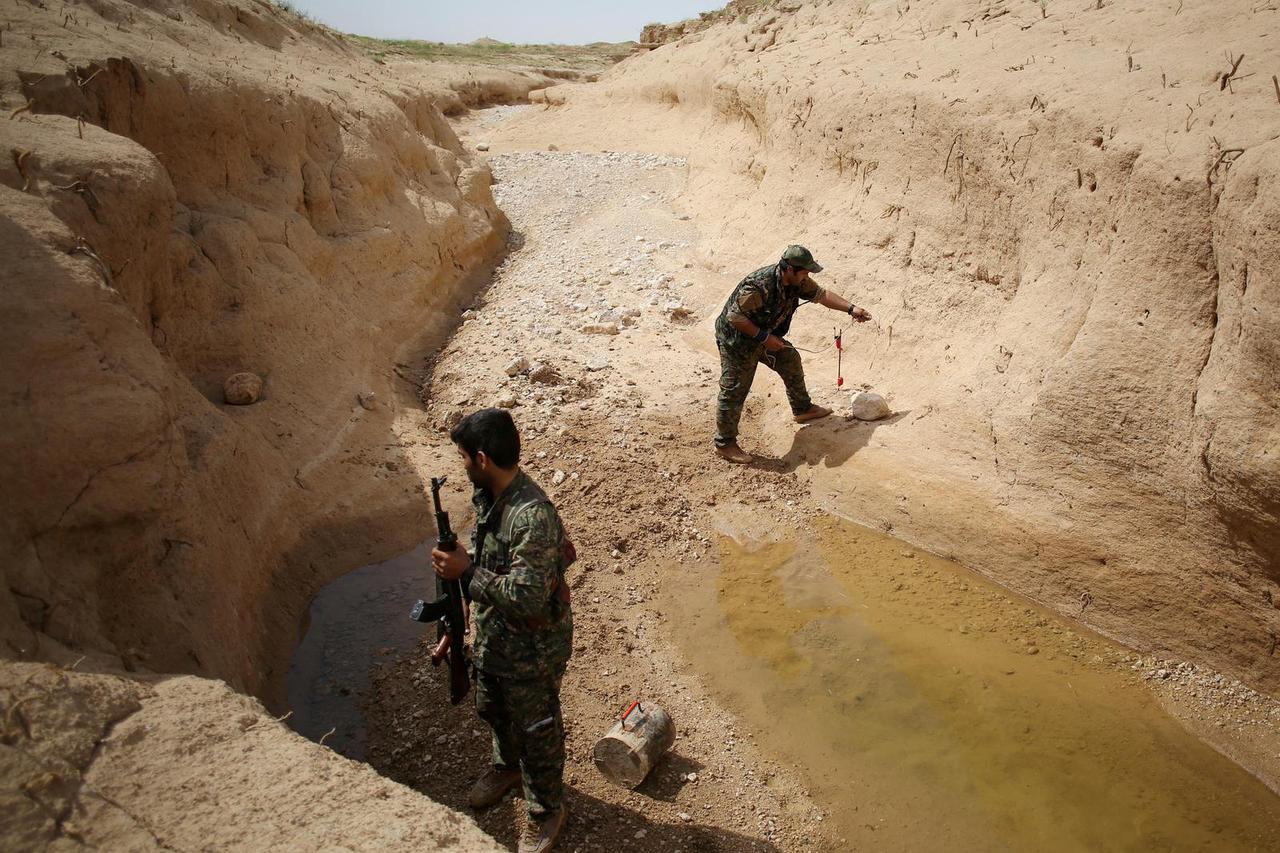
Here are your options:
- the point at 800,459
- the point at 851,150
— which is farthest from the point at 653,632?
the point at 851,150

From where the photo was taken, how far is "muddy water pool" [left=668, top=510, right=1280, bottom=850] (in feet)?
11.9

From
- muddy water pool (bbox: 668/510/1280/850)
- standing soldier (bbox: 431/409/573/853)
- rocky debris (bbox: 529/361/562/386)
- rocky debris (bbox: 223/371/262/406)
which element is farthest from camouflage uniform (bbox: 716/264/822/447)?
rocky debris (bbox: 223/371/262/406)

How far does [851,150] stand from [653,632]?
5022 mm

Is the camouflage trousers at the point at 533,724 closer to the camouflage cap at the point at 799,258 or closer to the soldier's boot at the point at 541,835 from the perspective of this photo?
the soldier's boot at the point at 541,835

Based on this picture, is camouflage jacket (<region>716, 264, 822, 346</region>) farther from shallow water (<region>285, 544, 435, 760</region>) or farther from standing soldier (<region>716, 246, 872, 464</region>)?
shallow water (<region>285, 544, 435, 760</region>)

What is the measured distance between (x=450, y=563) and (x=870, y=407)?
12.7 ft

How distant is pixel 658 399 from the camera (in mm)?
6727

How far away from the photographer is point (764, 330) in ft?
18.6

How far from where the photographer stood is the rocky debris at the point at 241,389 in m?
5.39

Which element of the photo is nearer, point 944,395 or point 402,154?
point 944,395

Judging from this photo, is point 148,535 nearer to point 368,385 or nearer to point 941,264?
point 368,385

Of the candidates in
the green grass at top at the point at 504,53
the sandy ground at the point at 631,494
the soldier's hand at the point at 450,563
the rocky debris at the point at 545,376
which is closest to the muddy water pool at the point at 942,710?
the sandy ground at the point at 631,494

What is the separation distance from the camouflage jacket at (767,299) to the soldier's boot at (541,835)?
11.5 ft

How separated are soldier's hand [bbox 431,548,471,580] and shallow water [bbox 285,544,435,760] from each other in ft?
4.32
